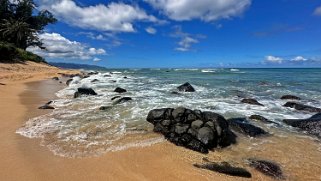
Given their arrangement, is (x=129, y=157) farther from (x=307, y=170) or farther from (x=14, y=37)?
(x=14, y=37)

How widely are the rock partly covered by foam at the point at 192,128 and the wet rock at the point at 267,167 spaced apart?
1173 mm

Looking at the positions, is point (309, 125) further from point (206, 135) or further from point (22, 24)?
point (22, 24)

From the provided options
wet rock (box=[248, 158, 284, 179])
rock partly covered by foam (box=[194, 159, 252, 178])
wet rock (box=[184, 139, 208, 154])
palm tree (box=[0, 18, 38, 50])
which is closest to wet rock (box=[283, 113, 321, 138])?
wet rock (box=[248, 158, 284, 179])

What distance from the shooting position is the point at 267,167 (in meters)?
6.42

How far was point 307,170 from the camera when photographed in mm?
6430

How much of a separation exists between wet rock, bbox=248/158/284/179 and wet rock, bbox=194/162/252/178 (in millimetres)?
445

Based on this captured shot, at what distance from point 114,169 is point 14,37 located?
5565 centimetres

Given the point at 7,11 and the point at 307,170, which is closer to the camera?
the point at 307,170

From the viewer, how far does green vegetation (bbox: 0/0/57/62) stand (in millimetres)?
51156

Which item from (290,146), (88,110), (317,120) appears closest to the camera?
(290,146)

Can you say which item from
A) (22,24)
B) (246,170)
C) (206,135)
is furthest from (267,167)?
(22,24)

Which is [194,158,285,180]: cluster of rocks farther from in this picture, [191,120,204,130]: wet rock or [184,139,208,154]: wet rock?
[191,120,204,130]: wet rock

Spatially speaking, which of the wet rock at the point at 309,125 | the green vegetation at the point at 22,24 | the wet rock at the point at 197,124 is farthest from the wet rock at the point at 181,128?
the green vegetation at the point at 22,24

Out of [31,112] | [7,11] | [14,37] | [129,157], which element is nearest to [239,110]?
[129,157]
